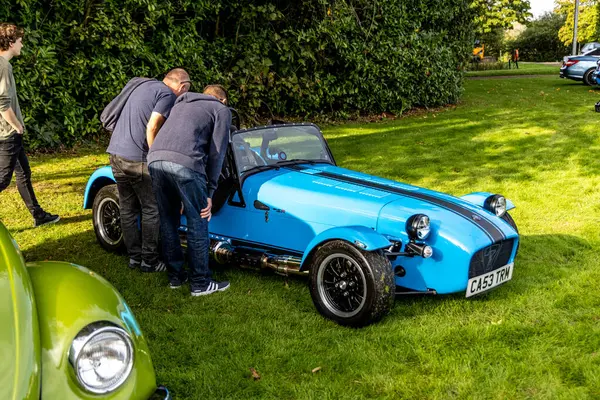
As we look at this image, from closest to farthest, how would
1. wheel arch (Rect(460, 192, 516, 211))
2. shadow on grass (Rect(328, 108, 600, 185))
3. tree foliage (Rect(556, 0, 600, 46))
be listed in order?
wheel arch (Rect(460, 192, 516, 211)) < shadow on grass (Rect(328, 108, 600, 185)) < tree foliage (Rect(556, 0, 600, 46))

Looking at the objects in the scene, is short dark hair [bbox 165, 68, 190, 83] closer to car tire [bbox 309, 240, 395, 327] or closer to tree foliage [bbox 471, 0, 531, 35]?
car tire [bbox 309, 240, 395, 327]

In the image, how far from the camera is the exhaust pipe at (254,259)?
527 cm

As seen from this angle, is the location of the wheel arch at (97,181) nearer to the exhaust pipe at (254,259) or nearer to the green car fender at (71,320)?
the exhaust pipe at (254,259)

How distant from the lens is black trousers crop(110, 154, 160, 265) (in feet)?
18.6

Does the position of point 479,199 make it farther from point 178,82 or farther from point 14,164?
point 14,164

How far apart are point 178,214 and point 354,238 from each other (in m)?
1.75

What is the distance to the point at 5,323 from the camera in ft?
7.78

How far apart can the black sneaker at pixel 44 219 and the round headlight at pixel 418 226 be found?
475cm

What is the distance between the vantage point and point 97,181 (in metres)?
6.69

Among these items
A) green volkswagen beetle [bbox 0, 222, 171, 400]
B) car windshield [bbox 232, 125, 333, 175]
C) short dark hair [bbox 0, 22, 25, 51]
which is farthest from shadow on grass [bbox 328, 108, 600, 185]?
green volkswagen beetle [bbox 0, 222, 171, 400]

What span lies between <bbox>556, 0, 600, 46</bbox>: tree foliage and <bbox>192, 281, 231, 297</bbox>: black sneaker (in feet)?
174

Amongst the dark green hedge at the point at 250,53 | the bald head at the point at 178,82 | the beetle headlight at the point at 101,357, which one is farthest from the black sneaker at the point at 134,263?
the dark green hedge at the point at 250,53

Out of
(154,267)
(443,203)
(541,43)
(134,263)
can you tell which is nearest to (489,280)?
(443,203)

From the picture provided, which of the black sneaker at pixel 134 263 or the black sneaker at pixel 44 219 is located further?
the black sneaker at pixel 44 219
